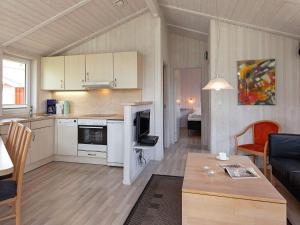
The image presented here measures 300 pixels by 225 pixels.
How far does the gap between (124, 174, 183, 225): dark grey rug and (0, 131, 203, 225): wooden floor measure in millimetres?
104

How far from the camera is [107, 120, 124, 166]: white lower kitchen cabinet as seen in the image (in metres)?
3.66

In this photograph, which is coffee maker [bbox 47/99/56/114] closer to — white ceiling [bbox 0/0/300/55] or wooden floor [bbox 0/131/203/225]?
white ceiling [bbox 0/0/300/55]

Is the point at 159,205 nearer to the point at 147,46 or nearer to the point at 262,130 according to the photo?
the point at 262,130

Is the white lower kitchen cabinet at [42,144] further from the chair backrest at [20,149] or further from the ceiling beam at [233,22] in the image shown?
the ceiling beam at [233,22]

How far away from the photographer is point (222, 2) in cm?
325

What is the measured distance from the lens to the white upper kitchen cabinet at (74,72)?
4.25 metres

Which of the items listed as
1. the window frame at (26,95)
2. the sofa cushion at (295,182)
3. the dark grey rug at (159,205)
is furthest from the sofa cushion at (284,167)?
the window frame at (26,95)

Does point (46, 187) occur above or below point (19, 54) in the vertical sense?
below

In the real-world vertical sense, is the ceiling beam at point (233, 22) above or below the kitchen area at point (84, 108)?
above

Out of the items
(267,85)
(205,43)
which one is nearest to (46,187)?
(267,85)

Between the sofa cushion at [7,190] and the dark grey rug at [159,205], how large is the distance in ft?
3.46

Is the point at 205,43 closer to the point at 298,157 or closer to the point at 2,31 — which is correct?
the point at 298,157

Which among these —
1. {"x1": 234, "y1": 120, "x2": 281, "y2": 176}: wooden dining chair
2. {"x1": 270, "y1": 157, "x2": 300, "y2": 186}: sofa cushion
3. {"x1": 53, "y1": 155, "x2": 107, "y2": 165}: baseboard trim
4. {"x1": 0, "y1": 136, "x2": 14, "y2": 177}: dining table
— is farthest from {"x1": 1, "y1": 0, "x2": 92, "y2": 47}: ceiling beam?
{"x1": 270, "y1": 157, "x2": 300, "y2": 186}: sofa cushion

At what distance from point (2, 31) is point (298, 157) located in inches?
193
